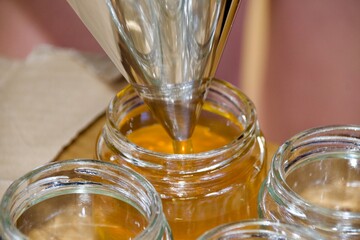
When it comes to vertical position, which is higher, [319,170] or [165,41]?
[165,41]

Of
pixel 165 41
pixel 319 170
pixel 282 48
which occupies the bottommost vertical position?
pixel 282 48

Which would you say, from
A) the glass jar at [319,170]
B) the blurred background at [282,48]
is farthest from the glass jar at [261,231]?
the blurred background at [282,48]

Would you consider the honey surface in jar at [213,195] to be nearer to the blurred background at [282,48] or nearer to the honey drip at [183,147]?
the honey drip at [183,147]

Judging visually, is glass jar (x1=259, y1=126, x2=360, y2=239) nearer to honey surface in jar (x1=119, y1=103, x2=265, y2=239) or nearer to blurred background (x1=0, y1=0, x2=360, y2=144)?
honey surface in jar (x1=119, y1=103, x2=265, y2=239)

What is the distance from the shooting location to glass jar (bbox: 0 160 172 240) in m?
0.29

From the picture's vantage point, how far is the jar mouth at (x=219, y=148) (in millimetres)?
326

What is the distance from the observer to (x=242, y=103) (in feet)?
1.25

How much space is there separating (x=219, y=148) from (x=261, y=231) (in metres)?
0.06

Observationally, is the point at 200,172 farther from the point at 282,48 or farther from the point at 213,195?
the point at 282,48

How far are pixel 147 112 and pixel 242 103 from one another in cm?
6

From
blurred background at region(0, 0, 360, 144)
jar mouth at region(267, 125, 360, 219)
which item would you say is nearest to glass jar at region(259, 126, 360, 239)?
jar mouth at region(267, 125, 360, 219)

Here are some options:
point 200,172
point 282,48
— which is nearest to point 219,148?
point 200,172

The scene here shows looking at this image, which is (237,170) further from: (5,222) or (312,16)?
(312,16)

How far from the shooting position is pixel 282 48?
753 millimetres
